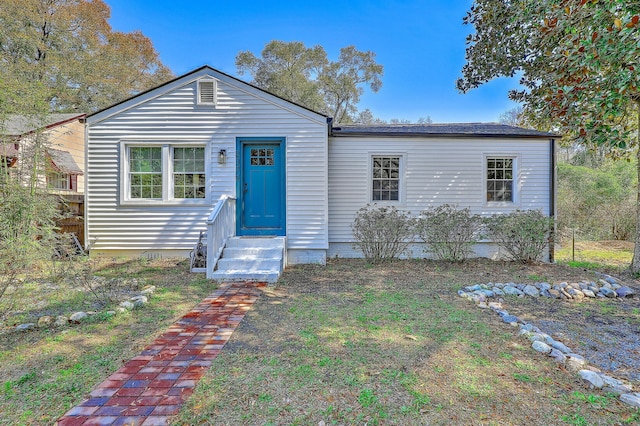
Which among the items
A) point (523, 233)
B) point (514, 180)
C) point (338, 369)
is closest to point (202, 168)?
point (338, 369)

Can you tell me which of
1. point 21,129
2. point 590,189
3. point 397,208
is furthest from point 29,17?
point 590,189

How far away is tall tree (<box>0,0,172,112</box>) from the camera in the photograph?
1728cm

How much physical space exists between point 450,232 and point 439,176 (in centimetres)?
171

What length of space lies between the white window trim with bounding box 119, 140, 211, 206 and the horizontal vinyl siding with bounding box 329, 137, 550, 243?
3.02 meters

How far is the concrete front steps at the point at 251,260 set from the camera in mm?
5617

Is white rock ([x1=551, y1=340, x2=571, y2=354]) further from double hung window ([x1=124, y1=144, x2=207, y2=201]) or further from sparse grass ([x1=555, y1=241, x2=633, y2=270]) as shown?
double hung window ([x1=124, y1=144, x2=207, y2=201])

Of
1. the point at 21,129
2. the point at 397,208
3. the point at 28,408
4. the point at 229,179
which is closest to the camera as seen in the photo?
the point at 28,408

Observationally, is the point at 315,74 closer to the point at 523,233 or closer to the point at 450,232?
the point at 450,232

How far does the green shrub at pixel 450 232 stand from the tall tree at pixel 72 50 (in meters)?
19.1

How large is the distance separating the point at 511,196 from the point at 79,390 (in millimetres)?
9205

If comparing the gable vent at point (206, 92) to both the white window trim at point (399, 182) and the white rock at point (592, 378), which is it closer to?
the white window trim at point (399, 182)

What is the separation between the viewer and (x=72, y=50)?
64.2 feet

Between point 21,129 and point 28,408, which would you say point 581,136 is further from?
point 21,129

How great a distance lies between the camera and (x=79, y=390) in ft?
7.58
